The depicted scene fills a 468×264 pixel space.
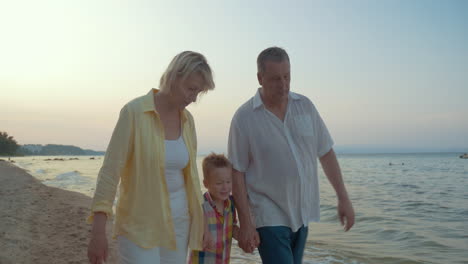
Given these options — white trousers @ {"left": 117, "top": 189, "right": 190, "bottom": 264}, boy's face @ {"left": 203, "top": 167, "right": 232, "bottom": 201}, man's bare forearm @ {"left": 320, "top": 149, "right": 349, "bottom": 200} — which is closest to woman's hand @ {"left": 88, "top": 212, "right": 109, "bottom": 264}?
white trousers @ {"left": 117, "top": 189, "right": 190, "bottom": 264}

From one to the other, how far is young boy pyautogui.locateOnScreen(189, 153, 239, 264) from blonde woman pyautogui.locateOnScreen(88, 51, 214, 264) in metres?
0.43

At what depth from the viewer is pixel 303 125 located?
10.9 feet

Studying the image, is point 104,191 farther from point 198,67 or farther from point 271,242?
point 271,242

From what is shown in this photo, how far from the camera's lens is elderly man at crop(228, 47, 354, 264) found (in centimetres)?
319

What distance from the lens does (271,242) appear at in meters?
3.19

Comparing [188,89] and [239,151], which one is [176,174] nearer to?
[188,89]

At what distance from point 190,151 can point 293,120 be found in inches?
37.6

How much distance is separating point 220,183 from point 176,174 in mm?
707

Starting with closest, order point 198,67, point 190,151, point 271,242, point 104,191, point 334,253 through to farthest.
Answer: point 104,191
point 198,67
point 190,151
point 271,242
point 334,253

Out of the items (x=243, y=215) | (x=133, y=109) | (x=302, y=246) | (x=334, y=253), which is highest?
(x=133, y=109)

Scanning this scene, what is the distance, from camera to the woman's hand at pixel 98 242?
94.4 inches

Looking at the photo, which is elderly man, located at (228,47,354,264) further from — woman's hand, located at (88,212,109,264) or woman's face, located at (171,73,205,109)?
woman's hand, located at (88,212,109,264)

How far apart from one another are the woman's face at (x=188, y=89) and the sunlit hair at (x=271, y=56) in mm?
708

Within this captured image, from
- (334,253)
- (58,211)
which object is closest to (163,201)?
(334,253)
